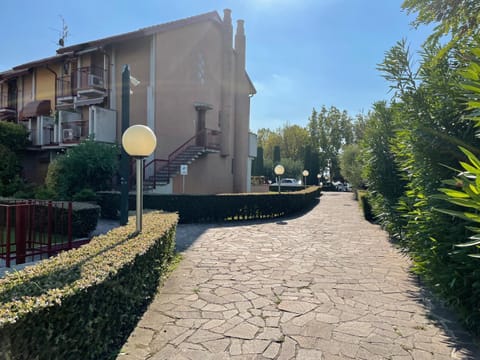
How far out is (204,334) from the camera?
3428 millimetres

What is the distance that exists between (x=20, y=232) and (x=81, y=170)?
6603 mm

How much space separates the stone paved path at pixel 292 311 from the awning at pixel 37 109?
16965mm

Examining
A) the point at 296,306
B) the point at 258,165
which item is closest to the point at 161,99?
the point at 296,306

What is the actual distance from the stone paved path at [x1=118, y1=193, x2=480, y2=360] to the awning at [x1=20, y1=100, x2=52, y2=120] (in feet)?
55.7

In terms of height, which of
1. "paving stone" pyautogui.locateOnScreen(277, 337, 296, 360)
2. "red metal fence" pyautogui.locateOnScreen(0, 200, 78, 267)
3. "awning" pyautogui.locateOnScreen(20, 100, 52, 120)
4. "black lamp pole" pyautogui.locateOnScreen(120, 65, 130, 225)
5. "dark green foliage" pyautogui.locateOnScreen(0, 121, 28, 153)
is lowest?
"paving stone" pyautogui.locateOnScreen(277, 337, 296, 360)

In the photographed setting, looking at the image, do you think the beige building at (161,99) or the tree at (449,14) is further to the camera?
the beige building at (161,99)

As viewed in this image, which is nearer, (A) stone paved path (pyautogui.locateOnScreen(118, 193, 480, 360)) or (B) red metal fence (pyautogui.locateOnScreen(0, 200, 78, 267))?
(A) stone paved path (pyautogui.locateOnScreen(118, 193, 480, 360))

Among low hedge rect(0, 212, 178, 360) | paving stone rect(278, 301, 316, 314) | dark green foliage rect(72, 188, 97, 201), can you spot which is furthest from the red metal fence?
paving stone rect(278, 301, 316, 314)

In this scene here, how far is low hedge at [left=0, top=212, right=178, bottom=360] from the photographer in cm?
197

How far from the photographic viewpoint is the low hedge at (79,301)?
197 centimetres

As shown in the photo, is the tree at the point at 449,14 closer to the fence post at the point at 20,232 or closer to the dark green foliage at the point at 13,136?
the fence post at the point at 20,232

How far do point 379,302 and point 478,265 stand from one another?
1.51 meters

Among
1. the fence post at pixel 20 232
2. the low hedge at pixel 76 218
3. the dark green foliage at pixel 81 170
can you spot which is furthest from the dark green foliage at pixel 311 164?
the fence post at pixel 20 232

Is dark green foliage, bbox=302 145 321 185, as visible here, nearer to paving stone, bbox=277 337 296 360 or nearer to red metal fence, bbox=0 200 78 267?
red metal fence, bbox=0 200 78 267
